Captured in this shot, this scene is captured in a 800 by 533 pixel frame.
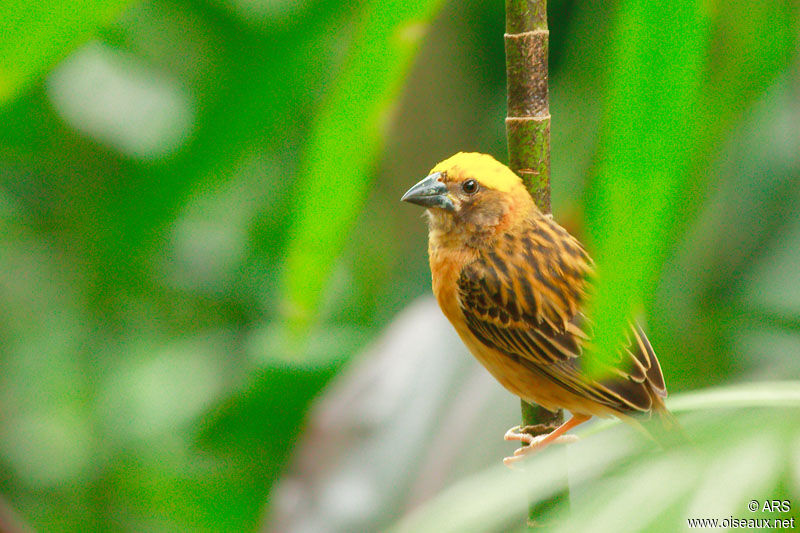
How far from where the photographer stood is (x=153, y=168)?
3.49 meters

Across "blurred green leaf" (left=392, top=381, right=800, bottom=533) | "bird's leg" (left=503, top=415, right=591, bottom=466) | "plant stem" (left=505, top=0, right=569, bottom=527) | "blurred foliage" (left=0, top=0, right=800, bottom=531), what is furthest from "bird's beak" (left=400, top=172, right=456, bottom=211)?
"blurred green leaf" (left=392, top=381, right=800, bottom=533)

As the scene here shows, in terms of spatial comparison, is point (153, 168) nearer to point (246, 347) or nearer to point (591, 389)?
point (246, 347)

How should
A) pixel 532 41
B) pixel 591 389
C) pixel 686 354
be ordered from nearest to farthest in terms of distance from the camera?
1. pixel 532 41
2. pixel 591 389
3. pixel 686 354

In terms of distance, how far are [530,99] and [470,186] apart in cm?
88

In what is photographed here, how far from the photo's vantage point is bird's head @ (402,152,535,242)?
2.11 m

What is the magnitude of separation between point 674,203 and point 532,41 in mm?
576

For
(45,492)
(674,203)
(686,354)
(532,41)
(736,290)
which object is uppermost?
(532,41)

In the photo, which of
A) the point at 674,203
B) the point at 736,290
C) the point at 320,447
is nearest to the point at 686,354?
the point at 736,290

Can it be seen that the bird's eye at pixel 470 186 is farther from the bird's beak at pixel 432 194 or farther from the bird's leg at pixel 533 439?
the bird's leg at pixel 533 439

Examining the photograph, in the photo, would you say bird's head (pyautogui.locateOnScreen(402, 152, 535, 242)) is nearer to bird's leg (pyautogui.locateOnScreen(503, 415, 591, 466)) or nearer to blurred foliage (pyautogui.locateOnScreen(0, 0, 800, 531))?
blurred foliage (pyautogui.locateOnScreen(0, 0, 800, 531))

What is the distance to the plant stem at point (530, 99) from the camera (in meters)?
1.20

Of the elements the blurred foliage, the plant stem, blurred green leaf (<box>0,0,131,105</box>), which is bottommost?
the blurred foliage

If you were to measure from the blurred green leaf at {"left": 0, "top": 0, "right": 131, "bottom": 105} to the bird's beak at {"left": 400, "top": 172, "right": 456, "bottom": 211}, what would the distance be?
1.22 meters

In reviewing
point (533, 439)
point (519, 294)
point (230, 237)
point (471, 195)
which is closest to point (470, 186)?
point (471, 195)
